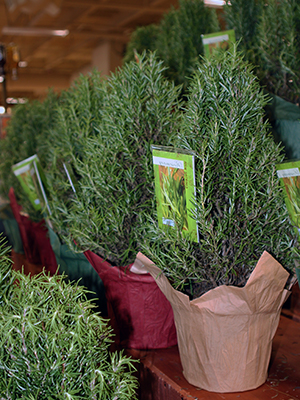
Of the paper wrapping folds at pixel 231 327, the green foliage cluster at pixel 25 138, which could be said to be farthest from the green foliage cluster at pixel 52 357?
the green foliage cluster at pixel 25 138

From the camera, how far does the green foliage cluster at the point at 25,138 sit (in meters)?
1.15

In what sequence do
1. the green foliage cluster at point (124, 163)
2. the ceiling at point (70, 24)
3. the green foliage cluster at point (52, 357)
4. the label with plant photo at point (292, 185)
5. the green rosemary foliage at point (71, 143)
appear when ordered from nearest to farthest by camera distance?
the green foliage cluster at point (52, 357) < the label with plant photo at point (292, 185) < the green foliage cluster at point (124, 163) < the green rosemary foliage at point (71, 143) < the ceiling at point (70, 24)

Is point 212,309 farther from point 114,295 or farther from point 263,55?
point 263,55

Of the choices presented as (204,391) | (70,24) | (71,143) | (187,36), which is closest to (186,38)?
(187,36)

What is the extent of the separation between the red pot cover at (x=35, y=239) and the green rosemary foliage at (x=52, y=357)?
2.25 ft

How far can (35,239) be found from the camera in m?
1.14

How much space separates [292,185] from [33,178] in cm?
57

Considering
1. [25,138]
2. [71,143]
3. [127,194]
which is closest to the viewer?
[127,194]

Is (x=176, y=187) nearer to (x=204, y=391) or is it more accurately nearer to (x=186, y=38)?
(x=204, y=391)

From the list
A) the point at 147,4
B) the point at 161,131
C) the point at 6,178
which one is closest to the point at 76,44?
the point at 147,4

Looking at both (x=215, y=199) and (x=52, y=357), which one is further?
(x=215, y=199)

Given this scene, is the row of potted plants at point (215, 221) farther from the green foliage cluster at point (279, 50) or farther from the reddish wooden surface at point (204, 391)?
the green foliage cluster at point (279, 50)

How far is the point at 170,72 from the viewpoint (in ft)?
3.77

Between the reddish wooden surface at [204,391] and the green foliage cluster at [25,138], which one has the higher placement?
the green foliage cluster at [25,138]
